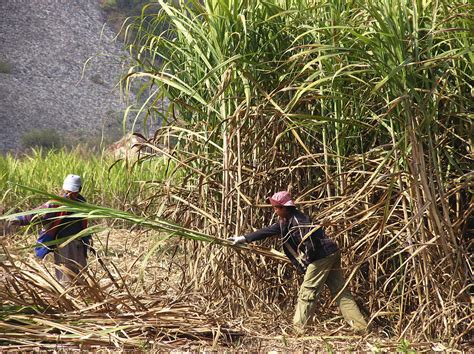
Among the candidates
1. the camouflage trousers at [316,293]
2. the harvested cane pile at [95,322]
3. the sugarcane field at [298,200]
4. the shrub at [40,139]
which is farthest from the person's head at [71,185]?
the shrub at [40,139]

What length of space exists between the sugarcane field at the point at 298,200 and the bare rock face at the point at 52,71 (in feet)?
77.4

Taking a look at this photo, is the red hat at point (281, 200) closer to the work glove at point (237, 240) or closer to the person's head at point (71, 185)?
the work glove at point (237, 240)

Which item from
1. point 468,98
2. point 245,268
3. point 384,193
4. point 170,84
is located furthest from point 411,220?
point 170,84

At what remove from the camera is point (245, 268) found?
598 centimetres

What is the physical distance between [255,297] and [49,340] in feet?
4.91

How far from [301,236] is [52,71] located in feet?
97.6

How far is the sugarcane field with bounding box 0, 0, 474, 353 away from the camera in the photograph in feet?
16.8

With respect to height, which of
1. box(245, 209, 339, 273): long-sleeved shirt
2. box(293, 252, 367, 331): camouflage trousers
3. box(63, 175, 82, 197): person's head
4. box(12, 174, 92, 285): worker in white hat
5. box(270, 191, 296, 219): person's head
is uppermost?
box(270, 191, 296, 219): person's head

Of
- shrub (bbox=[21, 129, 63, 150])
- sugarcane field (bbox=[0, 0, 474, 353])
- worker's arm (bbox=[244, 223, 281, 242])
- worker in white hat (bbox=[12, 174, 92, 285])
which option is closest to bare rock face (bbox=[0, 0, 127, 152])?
shrub (bbox=[21, 129, 63, 150])

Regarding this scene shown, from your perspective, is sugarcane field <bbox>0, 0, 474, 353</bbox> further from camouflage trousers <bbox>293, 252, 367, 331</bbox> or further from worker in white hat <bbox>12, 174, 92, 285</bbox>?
worker in white hat <bbox>12, 174, 92, 285</bbox>

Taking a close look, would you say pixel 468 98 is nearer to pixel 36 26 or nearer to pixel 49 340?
pixel 49 340

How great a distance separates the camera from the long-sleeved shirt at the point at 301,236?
5.68 m

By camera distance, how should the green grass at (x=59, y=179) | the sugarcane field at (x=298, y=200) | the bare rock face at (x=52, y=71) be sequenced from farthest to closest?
the bare rock face at (x=52, y=71)
the green grass at (x=59, y=179)
the sugarcane field at (x=298, y=200)

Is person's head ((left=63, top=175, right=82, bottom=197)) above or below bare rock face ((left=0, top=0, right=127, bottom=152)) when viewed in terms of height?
above
